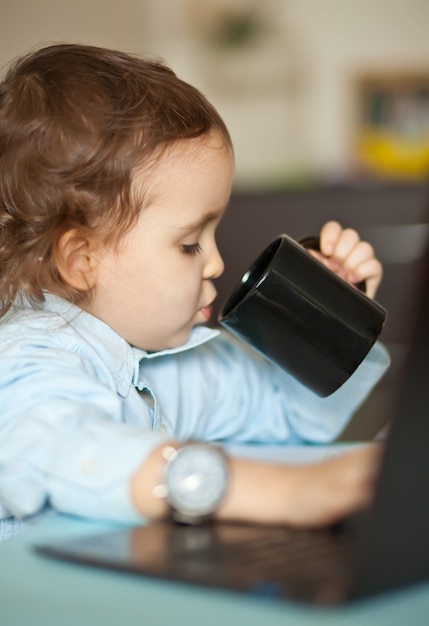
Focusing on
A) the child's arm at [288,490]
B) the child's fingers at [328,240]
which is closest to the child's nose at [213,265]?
the child's fingers at [328,240]

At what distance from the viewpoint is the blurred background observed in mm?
4398

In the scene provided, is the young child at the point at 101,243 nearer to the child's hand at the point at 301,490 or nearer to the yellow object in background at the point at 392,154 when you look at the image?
the child's hand at the point at 301,490

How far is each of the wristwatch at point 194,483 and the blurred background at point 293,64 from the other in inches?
141

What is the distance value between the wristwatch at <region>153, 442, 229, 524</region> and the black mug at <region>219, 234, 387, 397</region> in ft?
0.89

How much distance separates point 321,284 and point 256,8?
Result: 4095 millimetres

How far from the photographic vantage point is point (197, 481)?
629mm

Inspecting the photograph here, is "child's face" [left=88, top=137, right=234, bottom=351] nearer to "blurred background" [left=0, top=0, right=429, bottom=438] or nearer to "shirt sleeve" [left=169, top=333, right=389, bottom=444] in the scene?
"shirt sleeve" [left=169, top=333, right=389, bottom=444]

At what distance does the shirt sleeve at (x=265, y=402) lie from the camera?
1.17 meters

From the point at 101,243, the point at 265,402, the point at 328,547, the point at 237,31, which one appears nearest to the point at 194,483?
the point at 328,547

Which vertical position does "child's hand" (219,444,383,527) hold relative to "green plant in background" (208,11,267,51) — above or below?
below

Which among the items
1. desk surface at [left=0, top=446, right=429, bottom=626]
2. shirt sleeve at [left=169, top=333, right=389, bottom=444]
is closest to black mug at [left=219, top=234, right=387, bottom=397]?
shirt sleeve at [left=169, top=333, right=389, bottom=444]

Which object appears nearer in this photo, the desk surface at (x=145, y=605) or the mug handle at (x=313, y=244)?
the desk surface at (x=145, y=605)

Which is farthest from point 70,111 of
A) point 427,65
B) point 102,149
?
point 427,65

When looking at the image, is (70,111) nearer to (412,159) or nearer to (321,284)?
(321,284)
